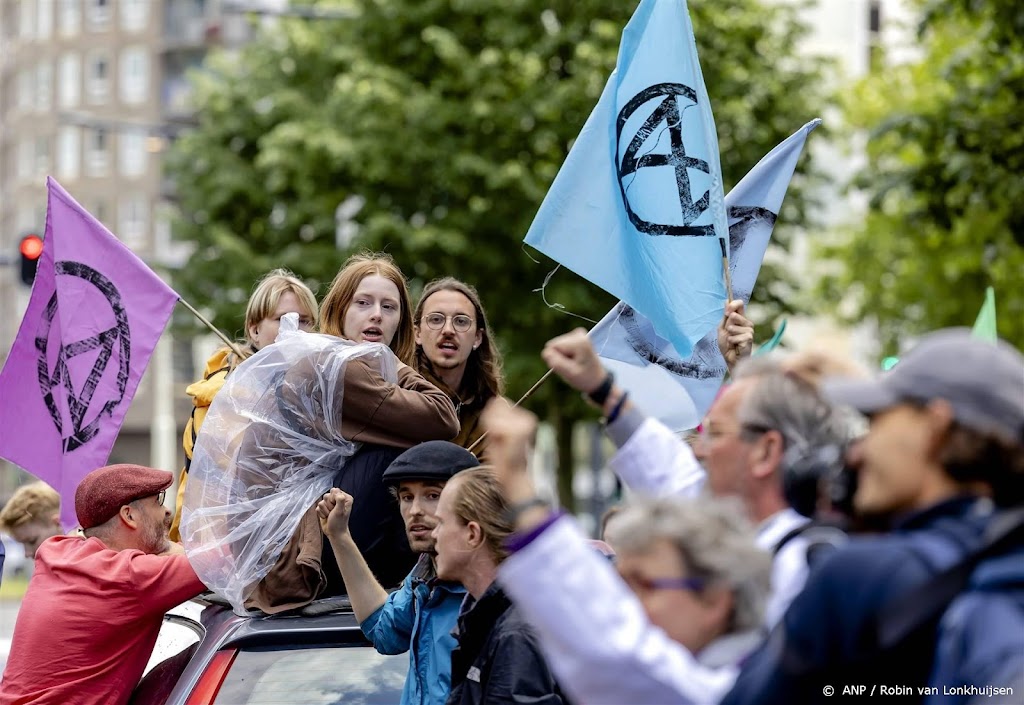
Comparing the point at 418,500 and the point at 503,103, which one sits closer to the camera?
the point at 418,500

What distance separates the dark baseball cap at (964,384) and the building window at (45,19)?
2576 inches

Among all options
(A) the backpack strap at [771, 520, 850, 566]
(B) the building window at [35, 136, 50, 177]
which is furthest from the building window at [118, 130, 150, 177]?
(A) the backpack strap at [771, 520, 850, 566]

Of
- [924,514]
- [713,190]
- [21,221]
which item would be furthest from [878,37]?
[924,514]

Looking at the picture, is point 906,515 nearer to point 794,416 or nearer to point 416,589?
point 794,416

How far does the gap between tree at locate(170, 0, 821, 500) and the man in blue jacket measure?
1731 centimetres

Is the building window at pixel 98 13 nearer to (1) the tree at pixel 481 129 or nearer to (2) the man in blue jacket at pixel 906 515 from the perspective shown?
(1) the tree at pixel 481 129

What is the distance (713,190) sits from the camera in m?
5.67

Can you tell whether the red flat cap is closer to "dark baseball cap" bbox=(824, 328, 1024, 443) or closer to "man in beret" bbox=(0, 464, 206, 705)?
"man in beret" bbox=(0, 464, 206, 705)

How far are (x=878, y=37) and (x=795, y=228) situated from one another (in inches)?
1195

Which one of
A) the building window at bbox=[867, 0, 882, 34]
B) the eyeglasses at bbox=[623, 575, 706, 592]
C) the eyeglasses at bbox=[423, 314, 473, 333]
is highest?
the building window at bbox=[867, 0, 882, 34]

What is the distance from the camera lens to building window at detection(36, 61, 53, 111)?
63.8 meters

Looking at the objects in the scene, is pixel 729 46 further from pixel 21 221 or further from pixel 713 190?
pixel 21 221

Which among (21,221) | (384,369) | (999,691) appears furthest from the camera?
(21,221)

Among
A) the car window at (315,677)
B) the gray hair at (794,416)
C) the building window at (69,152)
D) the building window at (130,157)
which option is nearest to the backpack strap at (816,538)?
the gray hair at (794,416)
